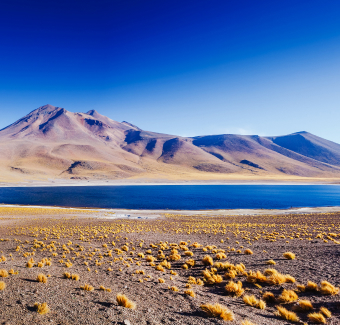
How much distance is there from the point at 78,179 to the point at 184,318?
156 m

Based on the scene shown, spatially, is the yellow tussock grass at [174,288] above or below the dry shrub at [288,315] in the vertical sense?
below

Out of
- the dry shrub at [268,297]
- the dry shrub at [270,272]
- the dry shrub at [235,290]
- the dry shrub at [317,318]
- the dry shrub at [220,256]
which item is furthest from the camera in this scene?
the dry shrub at [220,256]

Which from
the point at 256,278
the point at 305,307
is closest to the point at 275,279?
the point at 256,278

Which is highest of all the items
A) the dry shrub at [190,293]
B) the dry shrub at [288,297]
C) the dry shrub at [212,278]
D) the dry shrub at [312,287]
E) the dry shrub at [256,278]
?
the dry shrub at [312,287]

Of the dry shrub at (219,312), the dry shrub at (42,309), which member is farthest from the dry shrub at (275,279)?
the dry shrub at (42,309)

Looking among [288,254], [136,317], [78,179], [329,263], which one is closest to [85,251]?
[136,317]

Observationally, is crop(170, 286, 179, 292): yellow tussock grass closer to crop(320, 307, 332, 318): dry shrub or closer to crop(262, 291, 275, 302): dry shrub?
crop(262, 291, 275, 302): dry shrub

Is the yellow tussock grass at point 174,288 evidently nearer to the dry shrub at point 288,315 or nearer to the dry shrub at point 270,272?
the dry shrub at point 288,315

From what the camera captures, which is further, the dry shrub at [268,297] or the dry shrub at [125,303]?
the dry shrub at [268,297]

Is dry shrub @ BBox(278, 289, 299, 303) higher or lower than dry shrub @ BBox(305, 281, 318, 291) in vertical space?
lower

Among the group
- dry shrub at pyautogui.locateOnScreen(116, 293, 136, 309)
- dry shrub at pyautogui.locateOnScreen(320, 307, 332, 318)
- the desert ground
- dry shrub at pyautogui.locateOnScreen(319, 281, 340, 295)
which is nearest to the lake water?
the desert ground

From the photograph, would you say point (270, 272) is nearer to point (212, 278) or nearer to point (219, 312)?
point (212, 278)

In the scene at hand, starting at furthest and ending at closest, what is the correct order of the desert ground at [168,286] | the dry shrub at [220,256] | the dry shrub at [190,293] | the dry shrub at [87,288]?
the dry shrub at [220,256], the dry shrub at [190,293], the dry shrub at [87,288], the desert ground at [168,286]

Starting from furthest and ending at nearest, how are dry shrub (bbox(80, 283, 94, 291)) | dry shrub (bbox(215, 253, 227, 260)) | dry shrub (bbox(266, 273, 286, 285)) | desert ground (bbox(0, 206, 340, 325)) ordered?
dry shrub (bbox(215, 253, 227, 260)) < dry shrub (bbox(266, 273, 286, 285)) < dry shrub (bbox(80, 283, 94, 291)) < desert ground (bbox(0, 206, 340, 325))
